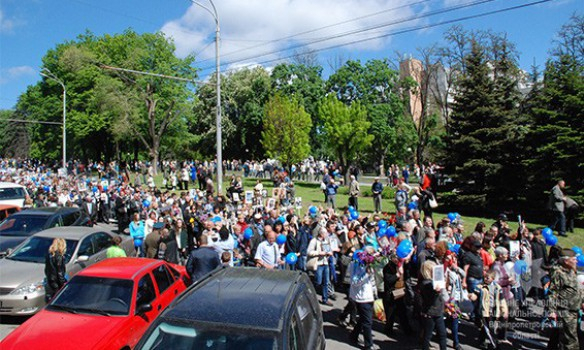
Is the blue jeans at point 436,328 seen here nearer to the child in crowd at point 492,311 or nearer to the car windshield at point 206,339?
the child in crowd at point 492,311

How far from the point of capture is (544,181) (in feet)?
62.4

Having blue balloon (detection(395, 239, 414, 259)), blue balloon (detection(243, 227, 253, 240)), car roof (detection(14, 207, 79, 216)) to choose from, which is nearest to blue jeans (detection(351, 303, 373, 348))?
blue balloon (detection(395, 239, 414, 259))

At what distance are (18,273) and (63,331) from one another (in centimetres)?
381

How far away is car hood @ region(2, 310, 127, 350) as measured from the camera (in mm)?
5305

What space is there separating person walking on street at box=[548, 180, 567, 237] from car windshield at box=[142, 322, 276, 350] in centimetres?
1465

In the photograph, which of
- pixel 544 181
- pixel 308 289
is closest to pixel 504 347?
pixel 308 289

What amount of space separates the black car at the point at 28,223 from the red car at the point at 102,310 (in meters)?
5.72

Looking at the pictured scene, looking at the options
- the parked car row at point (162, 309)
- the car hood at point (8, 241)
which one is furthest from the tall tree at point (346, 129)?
the parked car row at point (162, 309)

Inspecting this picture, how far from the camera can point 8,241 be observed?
36.1 feet

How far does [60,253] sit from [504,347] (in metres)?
8.31

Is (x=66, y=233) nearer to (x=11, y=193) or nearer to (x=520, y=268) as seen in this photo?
(x=520, y=268)

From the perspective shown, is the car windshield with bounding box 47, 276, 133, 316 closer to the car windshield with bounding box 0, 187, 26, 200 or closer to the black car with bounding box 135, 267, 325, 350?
the black car with bounding box 135, 267, 325, 350

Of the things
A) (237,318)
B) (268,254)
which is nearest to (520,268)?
(268,254)

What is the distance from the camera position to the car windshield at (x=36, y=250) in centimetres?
920
